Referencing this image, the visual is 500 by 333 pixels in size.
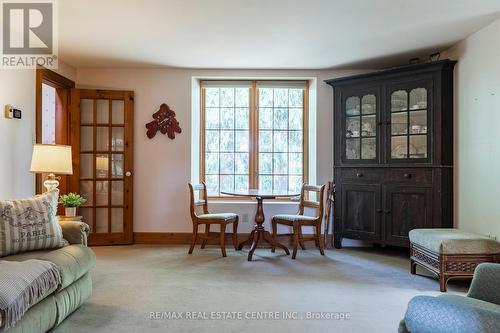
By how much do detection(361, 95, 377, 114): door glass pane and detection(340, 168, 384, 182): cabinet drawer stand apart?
0.71m

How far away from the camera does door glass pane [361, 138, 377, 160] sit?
4207mm

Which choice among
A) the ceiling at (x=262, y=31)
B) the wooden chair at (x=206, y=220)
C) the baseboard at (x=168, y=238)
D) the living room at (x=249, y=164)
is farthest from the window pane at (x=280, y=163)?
the ceiling at (x=262, y=31)

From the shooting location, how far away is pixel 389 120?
161 inches

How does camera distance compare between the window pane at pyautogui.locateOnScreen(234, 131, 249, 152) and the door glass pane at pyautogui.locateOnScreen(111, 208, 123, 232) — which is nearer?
the door glass pane at pyautogui.locateOnScreen(111, 208, 123, 232)

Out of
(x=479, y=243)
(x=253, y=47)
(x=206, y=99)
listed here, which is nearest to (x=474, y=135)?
(x=479, y=243)

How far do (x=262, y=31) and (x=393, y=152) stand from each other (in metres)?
2.02

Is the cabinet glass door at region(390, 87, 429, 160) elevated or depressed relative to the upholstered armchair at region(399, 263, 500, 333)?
elevated

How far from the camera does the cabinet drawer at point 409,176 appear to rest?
378 centimetres

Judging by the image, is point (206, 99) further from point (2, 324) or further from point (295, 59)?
point (2, 324)

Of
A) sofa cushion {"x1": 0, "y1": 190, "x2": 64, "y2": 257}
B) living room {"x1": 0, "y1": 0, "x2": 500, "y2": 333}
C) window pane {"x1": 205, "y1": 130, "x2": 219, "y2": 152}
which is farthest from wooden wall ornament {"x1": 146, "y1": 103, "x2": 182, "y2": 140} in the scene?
sofa cushion {"x1": 0, "y1": 190, "x2": 64, "y2": 257}

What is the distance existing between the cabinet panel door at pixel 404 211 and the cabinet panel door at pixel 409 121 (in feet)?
1.11

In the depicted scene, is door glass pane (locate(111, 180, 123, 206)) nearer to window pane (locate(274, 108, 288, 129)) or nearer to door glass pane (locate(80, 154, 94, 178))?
door glass pane (locate(80, 154, 94, 178))

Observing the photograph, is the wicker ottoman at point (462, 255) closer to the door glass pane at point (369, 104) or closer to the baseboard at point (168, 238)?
the door glass pane at point (369, 104)

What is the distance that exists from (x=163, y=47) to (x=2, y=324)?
10.1 ft
